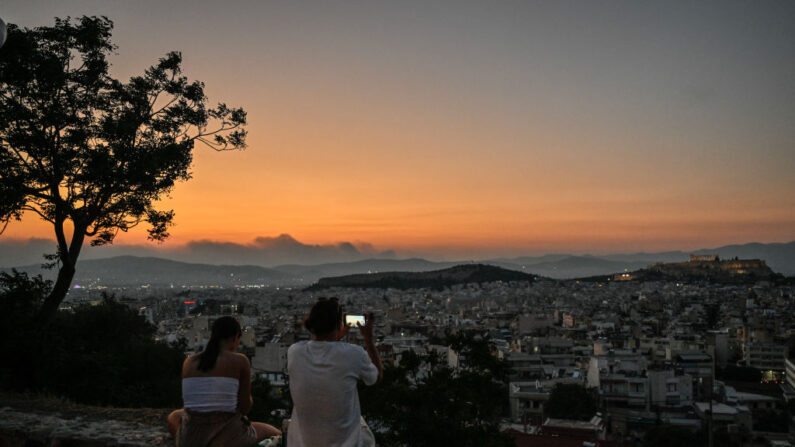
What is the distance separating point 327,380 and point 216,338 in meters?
0.87

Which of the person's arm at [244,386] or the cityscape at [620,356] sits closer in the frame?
the person's arm at [244,386]

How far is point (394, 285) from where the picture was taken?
113 m

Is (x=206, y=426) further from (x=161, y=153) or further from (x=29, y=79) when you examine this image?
(x=29, y=79)

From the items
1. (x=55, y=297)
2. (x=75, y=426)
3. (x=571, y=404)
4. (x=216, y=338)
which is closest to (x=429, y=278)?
(x=571, y=404)

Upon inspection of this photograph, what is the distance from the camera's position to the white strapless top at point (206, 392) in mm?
3074

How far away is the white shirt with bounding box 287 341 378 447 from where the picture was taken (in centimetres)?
260

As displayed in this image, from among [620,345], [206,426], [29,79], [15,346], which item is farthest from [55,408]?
[620,345]

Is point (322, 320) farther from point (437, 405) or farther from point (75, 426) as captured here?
point (437, 405)

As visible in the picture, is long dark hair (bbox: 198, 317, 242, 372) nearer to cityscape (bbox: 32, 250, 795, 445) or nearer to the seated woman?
the seated woman

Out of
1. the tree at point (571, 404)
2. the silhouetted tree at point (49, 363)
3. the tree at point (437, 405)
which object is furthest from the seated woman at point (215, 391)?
the tree at point (571, 404)

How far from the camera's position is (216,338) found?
123 inches

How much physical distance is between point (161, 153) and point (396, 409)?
195 inches

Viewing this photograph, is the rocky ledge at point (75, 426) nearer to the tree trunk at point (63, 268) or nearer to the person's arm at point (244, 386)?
the person's arm at point (244, 386)

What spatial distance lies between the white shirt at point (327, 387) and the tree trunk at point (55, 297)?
6.23 m
